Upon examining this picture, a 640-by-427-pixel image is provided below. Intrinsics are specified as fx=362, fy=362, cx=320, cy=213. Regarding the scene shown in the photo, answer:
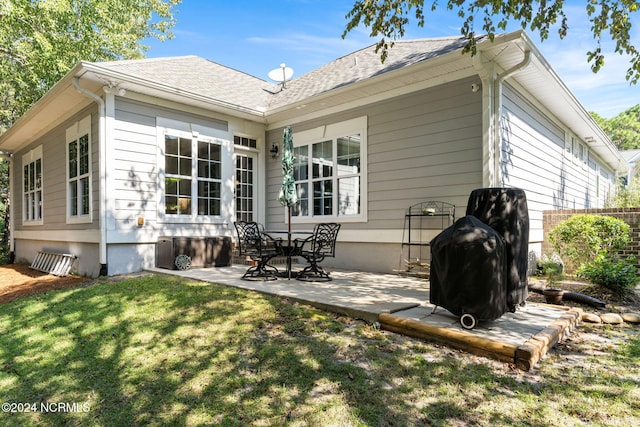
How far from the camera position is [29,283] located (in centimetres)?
683

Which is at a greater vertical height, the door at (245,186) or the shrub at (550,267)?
the door at (245,186)

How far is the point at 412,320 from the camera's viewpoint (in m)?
3.31

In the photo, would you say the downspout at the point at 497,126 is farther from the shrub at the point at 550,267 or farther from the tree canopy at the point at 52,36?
the tree canopy at the point at 52,36

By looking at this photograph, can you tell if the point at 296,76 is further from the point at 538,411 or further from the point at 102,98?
the point at 538,411

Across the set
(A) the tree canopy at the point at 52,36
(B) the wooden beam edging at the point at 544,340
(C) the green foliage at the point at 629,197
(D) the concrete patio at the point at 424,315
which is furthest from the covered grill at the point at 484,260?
(A) the tree canopy at the point at 52,36

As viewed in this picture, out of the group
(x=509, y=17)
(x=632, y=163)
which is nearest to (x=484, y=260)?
(x=509, y=17)

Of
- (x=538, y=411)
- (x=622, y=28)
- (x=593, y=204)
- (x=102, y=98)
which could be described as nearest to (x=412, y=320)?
(x=538, y=411)

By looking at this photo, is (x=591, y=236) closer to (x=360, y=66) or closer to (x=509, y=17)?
(x=509, y=17)

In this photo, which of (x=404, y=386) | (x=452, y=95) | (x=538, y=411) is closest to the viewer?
(x=538, y=411)

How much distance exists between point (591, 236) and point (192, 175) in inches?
285

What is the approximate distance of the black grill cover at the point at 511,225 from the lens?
11.1 feet

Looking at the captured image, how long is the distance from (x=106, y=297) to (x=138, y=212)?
2.29m

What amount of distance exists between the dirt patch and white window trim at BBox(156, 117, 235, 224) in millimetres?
1882

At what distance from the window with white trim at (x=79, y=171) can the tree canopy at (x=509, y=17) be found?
5.73 metres
